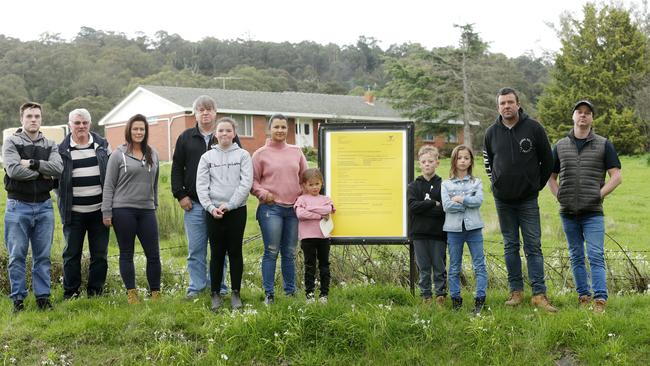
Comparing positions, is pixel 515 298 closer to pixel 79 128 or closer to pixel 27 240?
pixel 79 128

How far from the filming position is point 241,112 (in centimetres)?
3822

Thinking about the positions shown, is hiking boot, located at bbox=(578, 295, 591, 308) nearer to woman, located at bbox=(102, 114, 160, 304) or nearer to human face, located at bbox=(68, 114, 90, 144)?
woman, located at bbox=(102, 114, 160, 304)

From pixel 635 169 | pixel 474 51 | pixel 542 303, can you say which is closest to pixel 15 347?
pixel 542 303

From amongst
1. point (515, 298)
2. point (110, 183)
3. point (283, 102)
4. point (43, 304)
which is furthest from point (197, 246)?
point (283, 102)

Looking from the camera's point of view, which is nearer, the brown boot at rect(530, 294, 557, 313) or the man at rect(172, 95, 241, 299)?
the brown boot at rect(530, 294, 557, 313)

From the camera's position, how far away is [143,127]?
286 inches

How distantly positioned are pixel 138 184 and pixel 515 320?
4155mm

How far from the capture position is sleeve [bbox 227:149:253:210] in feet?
22.0

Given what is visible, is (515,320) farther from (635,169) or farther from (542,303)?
(635,169)

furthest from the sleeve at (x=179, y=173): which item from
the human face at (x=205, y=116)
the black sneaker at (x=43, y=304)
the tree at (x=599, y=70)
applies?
the tree at (x=599, y=70)

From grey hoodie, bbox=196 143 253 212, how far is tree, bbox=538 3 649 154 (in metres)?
33.1

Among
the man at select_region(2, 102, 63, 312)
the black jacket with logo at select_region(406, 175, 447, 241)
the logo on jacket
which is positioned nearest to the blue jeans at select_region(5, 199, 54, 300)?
the man at select_region(2, 102, 63, 312)

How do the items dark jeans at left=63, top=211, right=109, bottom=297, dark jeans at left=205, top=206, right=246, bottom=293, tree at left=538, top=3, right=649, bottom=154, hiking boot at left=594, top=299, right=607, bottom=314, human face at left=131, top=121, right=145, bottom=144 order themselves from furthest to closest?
tree at left=538, top=3, right=649, bottom=154, dark jeans at left=63, top=211, right=109, bottom=297, human face at left=131, top=121, right=145, bottom=144, dark jeans at left=205, top=206, right=246, bottom=293, hiking boot at left=594, top=299, right=607, bottom=314

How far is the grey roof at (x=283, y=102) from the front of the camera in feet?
129
